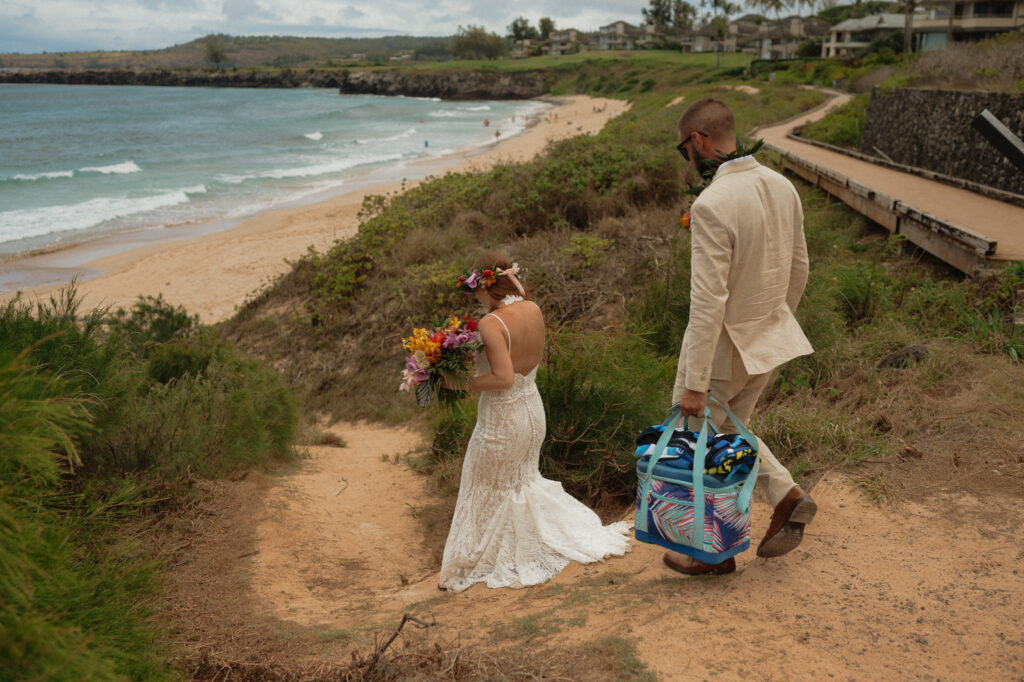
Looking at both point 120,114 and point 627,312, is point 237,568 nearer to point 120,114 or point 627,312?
point 627,312

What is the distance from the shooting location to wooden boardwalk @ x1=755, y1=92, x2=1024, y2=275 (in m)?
7.90

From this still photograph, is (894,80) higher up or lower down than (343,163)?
higher up

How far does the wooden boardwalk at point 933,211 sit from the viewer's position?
7.90 m

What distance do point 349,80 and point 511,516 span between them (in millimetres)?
128099

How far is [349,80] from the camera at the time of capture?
4803 inches

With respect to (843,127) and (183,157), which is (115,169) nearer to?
(183,157)

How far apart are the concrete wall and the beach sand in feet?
27.1

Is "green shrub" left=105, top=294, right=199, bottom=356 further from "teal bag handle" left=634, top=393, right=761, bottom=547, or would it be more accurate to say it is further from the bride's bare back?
"teal bag handle" left=634, top=393, right=761, bottom=547

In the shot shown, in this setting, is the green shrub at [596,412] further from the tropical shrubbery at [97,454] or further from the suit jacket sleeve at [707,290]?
the tropical shrubbery at [97,454]

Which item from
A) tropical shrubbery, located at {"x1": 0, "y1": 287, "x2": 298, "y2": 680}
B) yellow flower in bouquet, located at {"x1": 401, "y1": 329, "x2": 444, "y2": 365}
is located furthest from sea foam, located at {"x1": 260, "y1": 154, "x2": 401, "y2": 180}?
yellow flower in bouquet, located at {"x1": 401, "y1": 329, "x2": 444, "y2": 365}

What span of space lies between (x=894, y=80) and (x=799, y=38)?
7499 cm

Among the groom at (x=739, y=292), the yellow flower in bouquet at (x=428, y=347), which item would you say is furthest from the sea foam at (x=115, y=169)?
the groom at (x=739, y=292)

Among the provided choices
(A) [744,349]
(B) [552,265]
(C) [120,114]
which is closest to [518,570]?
(A) [744,349]

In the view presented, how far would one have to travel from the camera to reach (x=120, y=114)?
71.6 meters
